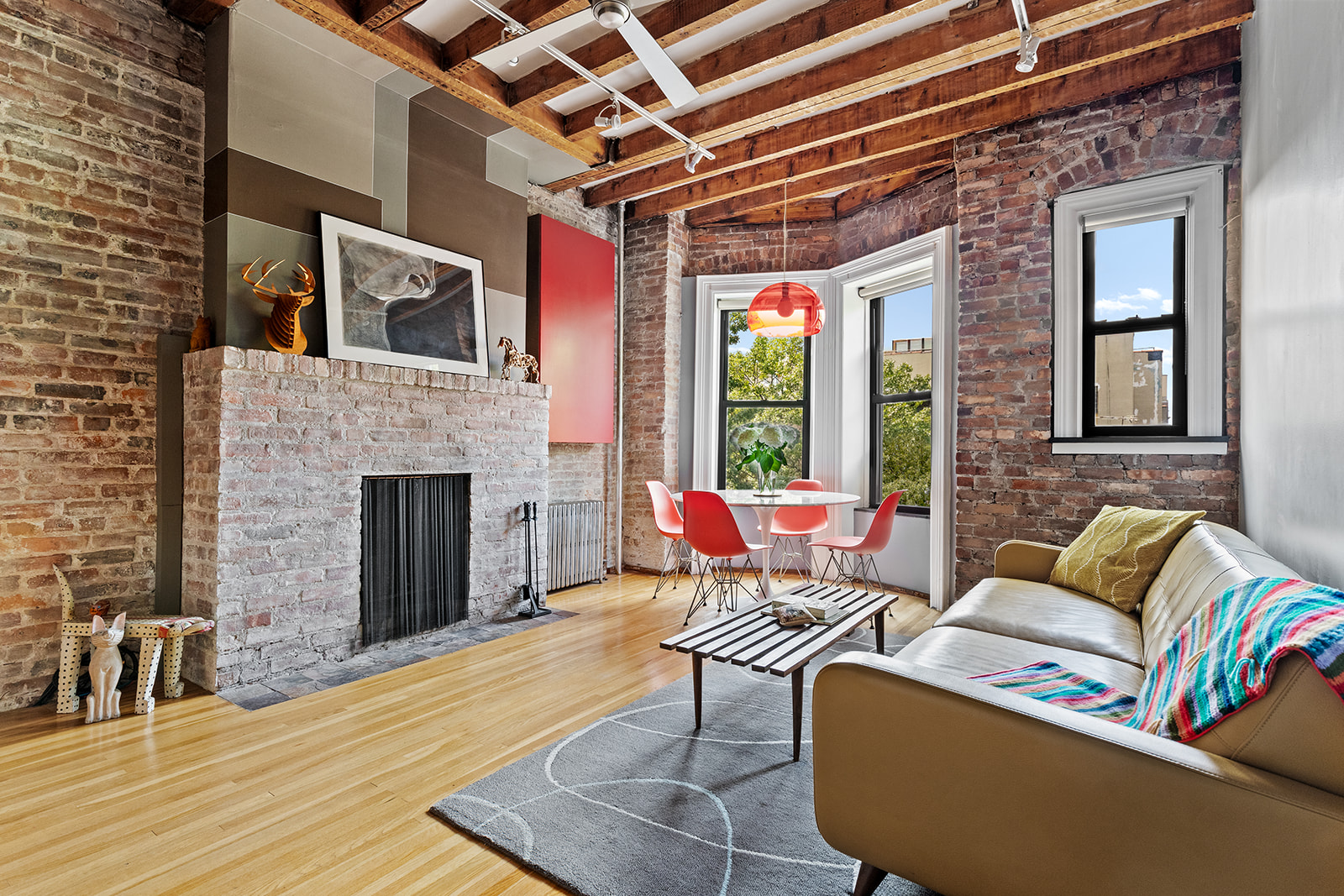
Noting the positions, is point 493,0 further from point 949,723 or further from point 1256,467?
point 1256,467

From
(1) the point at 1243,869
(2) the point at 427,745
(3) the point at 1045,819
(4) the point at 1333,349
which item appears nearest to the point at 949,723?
(3) the point at 1045,819

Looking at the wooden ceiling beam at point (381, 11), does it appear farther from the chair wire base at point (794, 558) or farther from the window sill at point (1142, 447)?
the chair wire base at point (794, 558)

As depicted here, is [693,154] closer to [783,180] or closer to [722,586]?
[783,180]

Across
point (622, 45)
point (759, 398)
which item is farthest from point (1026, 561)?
point (622, 45)

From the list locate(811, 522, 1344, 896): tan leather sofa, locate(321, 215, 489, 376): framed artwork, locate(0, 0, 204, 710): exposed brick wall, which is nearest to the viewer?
locate(811, 522, 1344, 896): tan leather sofa

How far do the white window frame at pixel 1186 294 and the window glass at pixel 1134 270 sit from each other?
3.1 inches

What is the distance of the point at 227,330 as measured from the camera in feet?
10.6

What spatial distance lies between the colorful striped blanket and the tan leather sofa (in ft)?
0.09

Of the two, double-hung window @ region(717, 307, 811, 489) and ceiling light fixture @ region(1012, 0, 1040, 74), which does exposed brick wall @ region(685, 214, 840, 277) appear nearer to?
double-hung window @ region(717, 307, 811, 489)

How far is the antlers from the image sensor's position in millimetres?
3297

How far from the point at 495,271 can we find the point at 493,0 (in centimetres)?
167

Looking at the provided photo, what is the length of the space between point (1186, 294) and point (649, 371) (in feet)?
13.3

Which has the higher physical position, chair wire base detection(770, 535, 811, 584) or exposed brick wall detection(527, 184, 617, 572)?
exposed brick wall detection(527, 184, 617, 572)

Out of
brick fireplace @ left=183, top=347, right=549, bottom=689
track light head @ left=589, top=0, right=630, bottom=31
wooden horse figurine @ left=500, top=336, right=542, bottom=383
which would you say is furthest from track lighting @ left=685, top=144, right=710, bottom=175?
brick fireplace @ left=183, top=347, right=549, bottom=689
